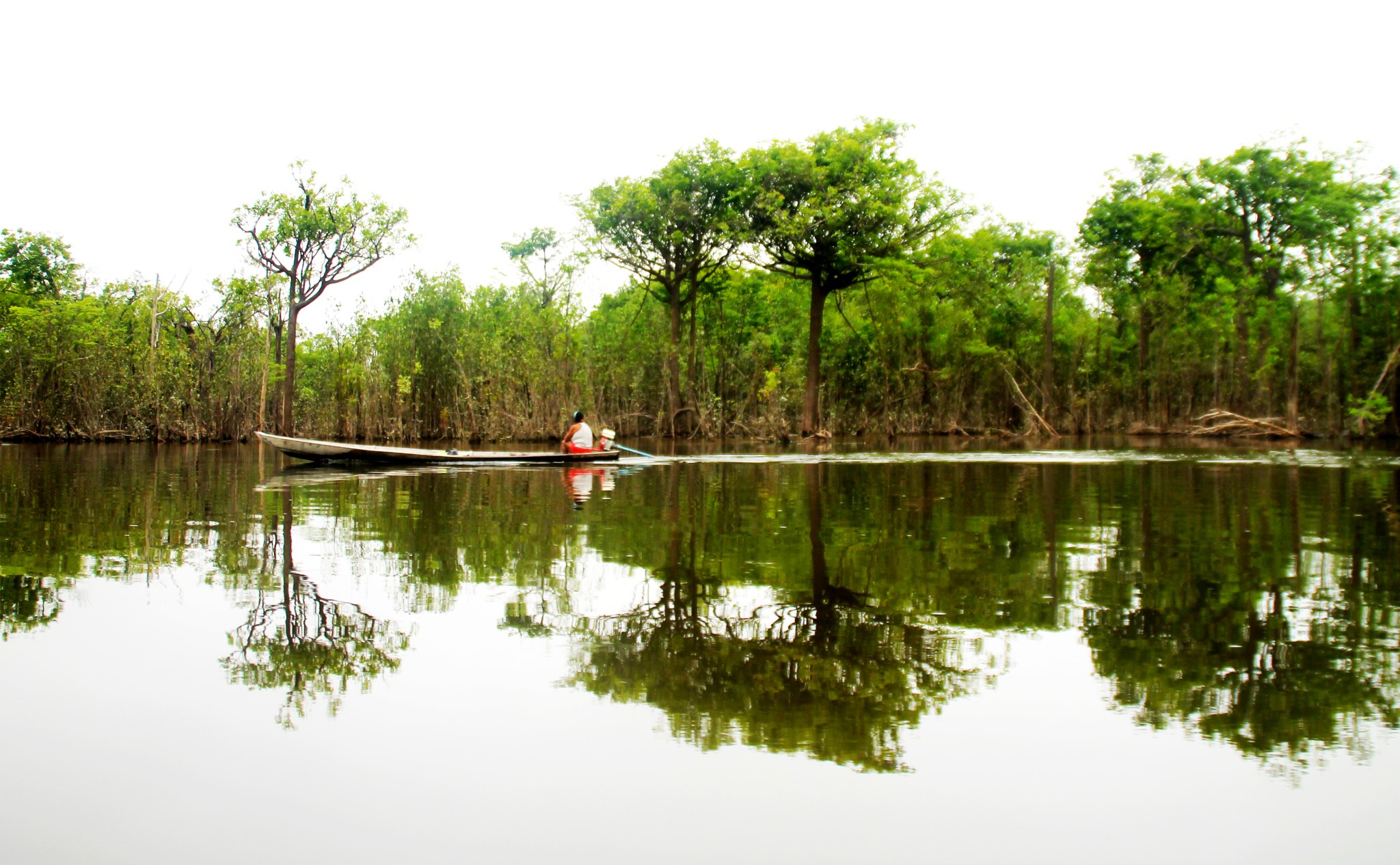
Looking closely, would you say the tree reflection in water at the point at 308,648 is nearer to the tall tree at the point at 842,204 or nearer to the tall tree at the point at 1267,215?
the tall tree at the point at 842,204

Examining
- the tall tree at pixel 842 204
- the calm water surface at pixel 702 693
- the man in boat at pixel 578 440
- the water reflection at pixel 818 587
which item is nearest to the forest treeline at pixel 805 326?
the tall tree at pixel 842 204

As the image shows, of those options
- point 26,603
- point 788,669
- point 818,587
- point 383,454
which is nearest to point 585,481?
point 383,454

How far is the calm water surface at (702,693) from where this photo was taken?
9.56 ft

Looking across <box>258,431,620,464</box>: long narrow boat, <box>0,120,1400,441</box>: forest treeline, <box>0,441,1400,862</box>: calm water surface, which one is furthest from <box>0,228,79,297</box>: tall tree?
<box>0,441,1400,862</box>: calm water surface

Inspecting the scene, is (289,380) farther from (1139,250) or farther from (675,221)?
(1139,250)

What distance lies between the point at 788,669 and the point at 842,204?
25634 millimetres

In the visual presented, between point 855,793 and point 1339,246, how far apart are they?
3315cm

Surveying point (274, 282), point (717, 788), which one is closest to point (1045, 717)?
point (717, 788)

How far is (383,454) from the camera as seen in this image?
17.6m

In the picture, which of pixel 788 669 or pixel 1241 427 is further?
pixel 1241 427

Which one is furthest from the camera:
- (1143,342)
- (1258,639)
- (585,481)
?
(1143,342)

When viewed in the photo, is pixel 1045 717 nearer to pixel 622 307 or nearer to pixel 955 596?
pixel 955 596

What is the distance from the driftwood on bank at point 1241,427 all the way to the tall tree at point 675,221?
16.6 m

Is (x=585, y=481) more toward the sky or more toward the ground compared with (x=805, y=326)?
more toward the ground
